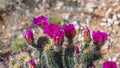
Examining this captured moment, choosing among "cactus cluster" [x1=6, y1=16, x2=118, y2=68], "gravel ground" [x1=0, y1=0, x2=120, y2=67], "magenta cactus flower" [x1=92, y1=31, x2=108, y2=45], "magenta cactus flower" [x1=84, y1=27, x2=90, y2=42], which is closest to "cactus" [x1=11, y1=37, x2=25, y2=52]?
"gravel ground" [x1=0, y1=0, x2=120, y2=67]

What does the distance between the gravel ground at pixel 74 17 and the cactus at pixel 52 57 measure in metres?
1.20

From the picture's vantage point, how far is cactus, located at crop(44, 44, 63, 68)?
3.11m

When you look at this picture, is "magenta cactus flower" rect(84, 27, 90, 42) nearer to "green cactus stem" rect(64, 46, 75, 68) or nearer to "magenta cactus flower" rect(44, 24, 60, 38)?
"green cactus stem" rect(64, 46, 75, 68)

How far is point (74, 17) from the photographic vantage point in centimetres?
501

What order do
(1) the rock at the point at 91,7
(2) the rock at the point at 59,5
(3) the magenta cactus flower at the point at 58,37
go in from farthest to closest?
(2) the rock at the point at 59,5 → (1) the rock at the point at 91,7 → (3) the magenta cactus flower at the point at 58,37

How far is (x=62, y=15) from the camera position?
5074 mm

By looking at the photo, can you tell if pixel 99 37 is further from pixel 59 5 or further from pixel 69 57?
pixel 59 5

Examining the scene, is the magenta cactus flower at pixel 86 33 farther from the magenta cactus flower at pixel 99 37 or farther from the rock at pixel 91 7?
the rock at pixel 91 7

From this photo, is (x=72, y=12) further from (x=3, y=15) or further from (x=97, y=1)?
(x=3, y=15)

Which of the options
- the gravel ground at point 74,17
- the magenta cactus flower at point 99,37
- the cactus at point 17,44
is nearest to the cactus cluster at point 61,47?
the magenta cactus flower at point 99,37

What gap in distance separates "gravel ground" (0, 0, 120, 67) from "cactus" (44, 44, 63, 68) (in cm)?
120

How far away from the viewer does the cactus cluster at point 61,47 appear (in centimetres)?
309

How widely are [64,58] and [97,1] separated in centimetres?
202

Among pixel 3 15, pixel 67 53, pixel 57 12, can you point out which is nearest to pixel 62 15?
pixel 57 12
